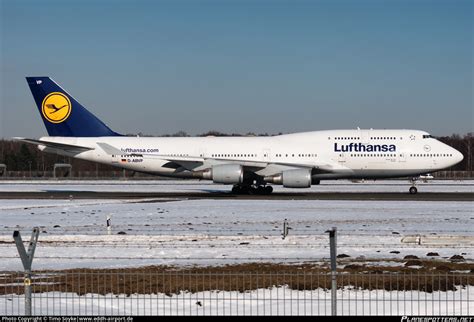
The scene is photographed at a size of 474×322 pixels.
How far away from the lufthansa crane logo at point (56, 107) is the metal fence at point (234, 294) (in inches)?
1350

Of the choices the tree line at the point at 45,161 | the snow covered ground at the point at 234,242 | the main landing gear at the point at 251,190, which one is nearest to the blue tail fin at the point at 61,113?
the snow covered ground at the point at 234,242

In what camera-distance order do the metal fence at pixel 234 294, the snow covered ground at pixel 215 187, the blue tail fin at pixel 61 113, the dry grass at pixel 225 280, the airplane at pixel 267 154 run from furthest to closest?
the snow covered ground at pixel 215 187 < the blue tail fin at pixel 61 113 < the airplane at pixel 267 154 < the dry grass at pixel 225 280 < the metal fence at pixel 234 294

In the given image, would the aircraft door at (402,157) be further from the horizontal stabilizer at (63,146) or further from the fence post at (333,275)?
the fence post at (333,275)

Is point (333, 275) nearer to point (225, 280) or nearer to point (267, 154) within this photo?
point (225, 280)

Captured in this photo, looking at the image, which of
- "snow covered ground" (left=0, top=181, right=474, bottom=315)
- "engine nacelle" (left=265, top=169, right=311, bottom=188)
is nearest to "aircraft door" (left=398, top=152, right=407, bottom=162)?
"engine nacelle" (left=265, top=169, right=311, bottom=188)

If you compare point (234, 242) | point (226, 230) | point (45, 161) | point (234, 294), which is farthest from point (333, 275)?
point (45, 161)

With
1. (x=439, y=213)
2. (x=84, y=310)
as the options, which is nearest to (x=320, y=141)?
(x=439, y=213)

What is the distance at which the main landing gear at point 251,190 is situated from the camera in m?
46.1

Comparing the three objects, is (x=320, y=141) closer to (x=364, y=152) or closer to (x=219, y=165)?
(x=364, y=152)

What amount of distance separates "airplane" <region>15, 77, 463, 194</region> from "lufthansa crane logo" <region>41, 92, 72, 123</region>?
0.36 m

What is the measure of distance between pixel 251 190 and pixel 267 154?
248 centimetres

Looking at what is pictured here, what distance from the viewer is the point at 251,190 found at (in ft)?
152

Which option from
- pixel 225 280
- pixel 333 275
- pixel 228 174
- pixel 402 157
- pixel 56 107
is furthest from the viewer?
pixel 56 107

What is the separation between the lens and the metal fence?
40.9 ft
